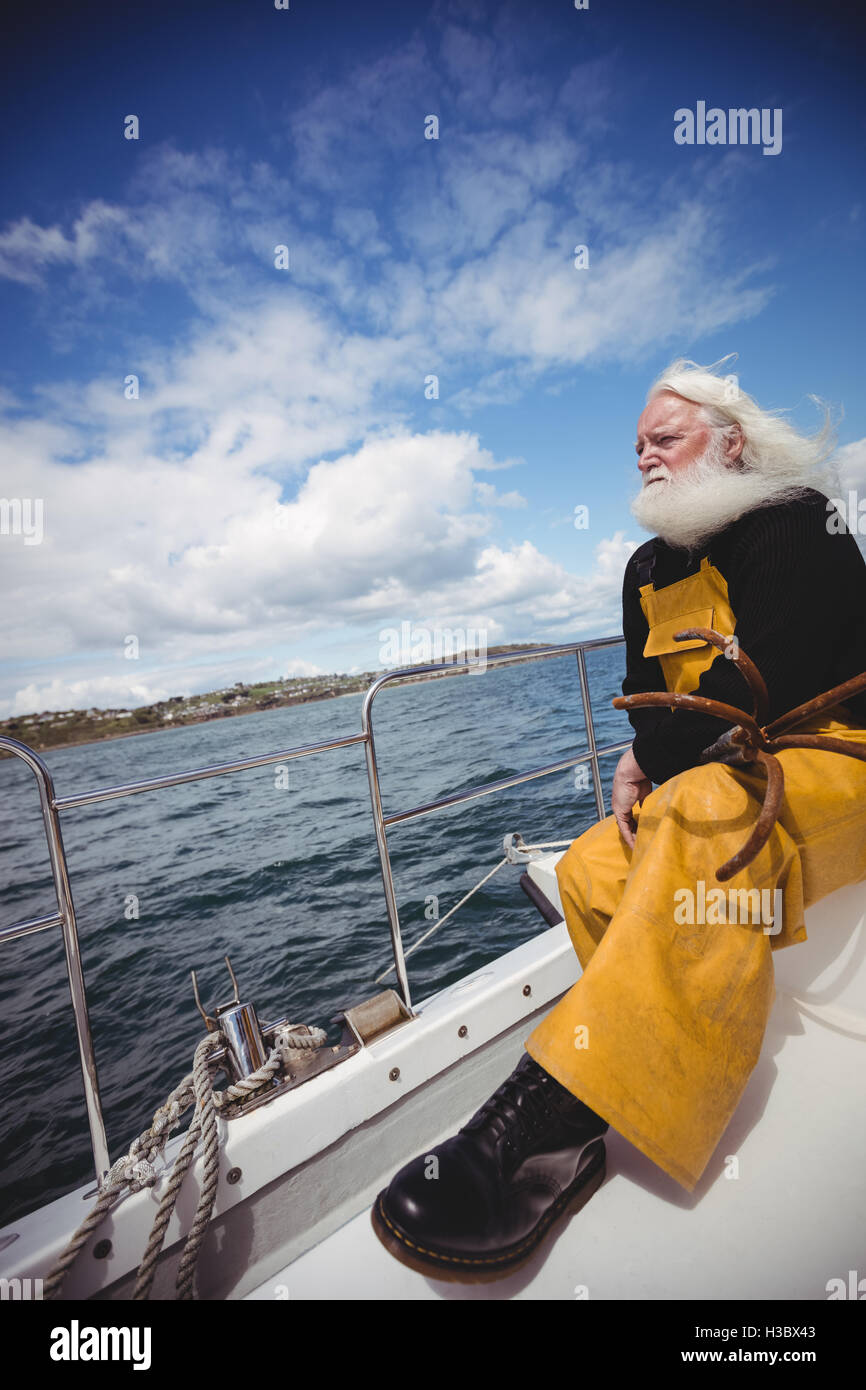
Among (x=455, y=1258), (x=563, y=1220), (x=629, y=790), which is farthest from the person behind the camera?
(x=629, y=790)

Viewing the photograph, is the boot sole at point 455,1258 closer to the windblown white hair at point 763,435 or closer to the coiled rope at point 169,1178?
the coiled rope at point 169,1178

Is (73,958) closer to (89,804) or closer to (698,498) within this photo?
(89,804)

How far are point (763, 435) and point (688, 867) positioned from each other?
1101 mm

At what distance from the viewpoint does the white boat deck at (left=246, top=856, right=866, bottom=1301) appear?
0.91 m

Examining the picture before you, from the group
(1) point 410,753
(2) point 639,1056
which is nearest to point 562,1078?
(2) point 639,1056

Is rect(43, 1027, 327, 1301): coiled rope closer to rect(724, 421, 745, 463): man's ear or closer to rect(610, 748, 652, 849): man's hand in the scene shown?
rect(610, 748, 652, 849): man's hand

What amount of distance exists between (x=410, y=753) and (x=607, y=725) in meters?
5.51

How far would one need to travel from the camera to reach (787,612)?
1172mm

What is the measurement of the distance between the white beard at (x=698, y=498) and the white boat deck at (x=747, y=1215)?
0.89 meters

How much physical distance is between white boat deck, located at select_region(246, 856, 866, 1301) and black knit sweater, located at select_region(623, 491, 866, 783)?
499mm

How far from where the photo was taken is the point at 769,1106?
45.5 inches

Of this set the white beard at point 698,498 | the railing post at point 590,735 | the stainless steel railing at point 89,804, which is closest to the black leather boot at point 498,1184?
the stainless steel railing at point 89,804

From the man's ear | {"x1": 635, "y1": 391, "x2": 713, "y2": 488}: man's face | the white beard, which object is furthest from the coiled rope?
the man's ear

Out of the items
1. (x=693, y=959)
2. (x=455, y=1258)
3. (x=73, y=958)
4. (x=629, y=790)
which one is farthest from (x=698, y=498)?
(x=73, y=958)
